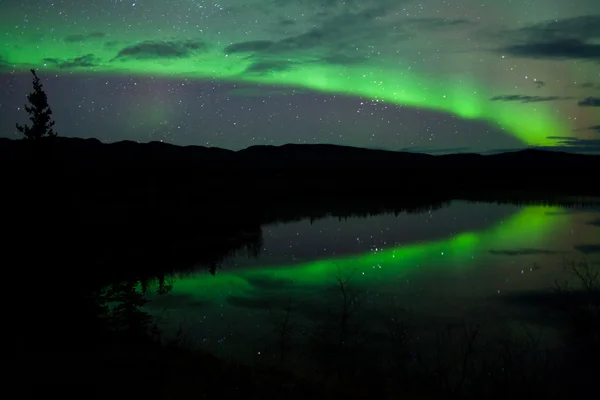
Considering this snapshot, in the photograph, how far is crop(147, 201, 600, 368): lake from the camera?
1549 centimetres

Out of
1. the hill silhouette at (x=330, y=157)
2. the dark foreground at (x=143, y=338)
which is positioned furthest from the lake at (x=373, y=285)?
the hill silhouette at (x=330, y=157)

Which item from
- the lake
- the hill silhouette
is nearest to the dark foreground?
the lake

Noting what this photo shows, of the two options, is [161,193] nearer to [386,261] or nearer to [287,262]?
[287,262]

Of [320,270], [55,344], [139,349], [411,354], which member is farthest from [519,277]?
[55,344]

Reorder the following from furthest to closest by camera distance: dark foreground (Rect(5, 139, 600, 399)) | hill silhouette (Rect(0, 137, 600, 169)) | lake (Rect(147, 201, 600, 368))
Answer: hill silhouette (Rect(0, 137, 600, 169)) < lake (Rect(147, 201, 600, 368)) < dark foreground (Rect(5, 139, 600, 399))

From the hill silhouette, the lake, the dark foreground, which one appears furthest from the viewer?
the hill silhouette

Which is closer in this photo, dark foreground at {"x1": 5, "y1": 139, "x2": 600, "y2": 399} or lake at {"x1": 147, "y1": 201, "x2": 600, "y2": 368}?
dark foreground at {"x1": 5, "y1": 139, "x2": 600, "y2": 399}

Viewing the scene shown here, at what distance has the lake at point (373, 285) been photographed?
15.5 metres

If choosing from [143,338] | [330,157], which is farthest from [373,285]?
[330,157]

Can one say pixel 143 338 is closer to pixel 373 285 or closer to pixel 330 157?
pixel 373 285

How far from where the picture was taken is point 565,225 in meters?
37.1

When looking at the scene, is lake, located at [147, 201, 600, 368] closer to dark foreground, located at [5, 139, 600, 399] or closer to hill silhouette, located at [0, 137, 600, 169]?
dark foreground, located at [5, 139, 600, 399]

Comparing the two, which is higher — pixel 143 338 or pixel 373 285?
pixel 143 338

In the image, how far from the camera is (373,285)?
69.2 feet
